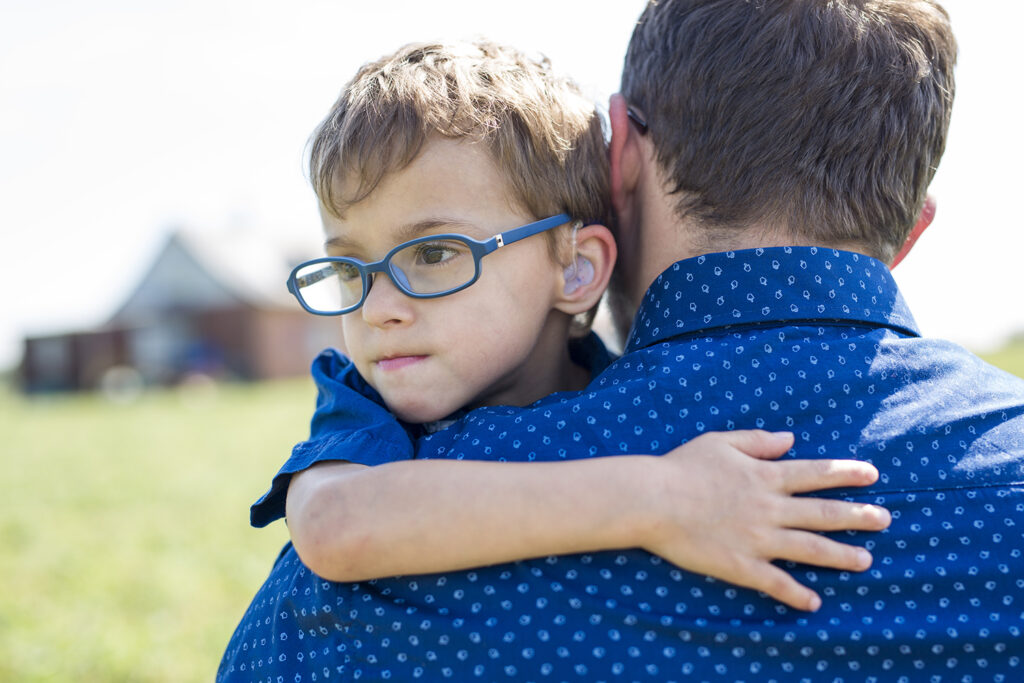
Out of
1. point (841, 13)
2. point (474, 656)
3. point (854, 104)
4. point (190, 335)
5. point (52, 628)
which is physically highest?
point (841, 13)

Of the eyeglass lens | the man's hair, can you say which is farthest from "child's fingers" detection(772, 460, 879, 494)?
the man's hair

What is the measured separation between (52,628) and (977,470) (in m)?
4.67

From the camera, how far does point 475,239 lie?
1.86m

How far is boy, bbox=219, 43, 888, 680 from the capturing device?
1.33 m

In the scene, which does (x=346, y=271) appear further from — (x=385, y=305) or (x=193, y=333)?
(x=193, y=333)

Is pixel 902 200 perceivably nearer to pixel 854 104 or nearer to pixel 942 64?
pixel 854 104

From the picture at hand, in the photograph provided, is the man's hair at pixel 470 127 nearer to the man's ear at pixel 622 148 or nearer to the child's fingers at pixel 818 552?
the man's ear at pixel 622 148

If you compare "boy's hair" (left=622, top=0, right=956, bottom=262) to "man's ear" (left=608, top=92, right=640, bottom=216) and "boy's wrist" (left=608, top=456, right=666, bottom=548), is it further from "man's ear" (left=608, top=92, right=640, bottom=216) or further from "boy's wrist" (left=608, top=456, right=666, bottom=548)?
"boy's wrist" (left=608, top=456, right=666, bottom=548)

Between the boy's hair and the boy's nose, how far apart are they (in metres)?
0.61

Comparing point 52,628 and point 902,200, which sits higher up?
point 902,200

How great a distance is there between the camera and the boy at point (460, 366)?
1.33 meters

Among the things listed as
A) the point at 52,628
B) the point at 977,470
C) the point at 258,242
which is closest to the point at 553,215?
the point at 977,470

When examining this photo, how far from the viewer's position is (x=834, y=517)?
4.36 ft

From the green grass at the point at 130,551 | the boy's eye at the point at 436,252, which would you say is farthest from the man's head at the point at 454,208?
the green grass at the point at 130,551
